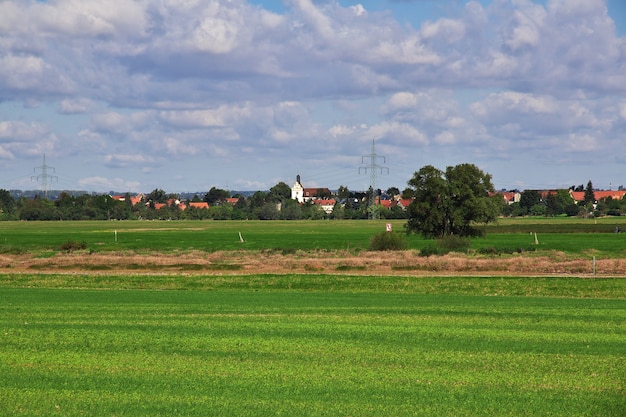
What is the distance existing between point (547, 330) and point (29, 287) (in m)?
24.1

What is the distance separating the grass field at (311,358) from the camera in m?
13.5

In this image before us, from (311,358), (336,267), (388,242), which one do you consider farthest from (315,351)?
(388,242)

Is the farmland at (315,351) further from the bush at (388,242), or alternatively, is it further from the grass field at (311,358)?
the bush at (388,242)

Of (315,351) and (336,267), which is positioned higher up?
(315,351)

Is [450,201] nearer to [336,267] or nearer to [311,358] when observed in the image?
[336,267]

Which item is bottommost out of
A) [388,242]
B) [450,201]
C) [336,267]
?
[336,267]

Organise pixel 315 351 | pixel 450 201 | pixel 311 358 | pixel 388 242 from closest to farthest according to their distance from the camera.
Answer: pixel 311 358, pixel 315 351, pixel 388 242, pixel 450 201

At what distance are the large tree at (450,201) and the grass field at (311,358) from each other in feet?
189

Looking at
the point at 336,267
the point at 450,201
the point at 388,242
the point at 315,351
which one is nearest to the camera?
the point at 315,351

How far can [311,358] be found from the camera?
56.5ft

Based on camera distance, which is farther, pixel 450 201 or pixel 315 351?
pixel 450 201

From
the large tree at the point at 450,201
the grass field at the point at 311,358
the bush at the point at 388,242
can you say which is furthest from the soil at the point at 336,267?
the large tree at the point at 450,201

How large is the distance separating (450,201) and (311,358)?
72.2 m

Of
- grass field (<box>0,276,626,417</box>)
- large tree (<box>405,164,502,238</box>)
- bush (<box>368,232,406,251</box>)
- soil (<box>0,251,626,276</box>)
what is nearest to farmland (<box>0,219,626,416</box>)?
grass field (<box>0,276,626,417</box>)
